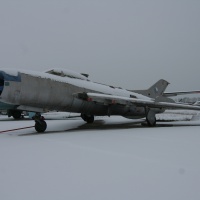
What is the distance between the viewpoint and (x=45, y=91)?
7.09m

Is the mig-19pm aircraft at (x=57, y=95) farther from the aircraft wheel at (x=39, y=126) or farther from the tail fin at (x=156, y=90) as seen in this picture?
the tail fin at (x=156, y=90)

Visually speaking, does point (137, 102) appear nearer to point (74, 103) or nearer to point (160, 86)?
point (74, 103)

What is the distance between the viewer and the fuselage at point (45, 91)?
20.9ft

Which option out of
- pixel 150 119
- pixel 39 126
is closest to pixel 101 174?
pixel 39 126

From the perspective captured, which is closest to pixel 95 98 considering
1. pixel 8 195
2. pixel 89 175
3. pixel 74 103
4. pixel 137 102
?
pixel 74 103

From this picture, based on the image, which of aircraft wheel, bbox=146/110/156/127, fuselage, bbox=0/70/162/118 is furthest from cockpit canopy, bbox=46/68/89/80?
aircraft wheel, bbox=146/110/156/127

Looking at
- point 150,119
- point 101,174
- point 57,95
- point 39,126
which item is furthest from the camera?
point 150,119

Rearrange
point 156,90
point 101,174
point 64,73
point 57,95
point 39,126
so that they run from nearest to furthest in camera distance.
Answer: point 101,174 → point 39,126 → point 57,95 → point 64,73 → point 156,90

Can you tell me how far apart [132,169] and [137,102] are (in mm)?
6098

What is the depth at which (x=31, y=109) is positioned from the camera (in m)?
7.07

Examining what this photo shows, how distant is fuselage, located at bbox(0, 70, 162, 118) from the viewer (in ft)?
20.9

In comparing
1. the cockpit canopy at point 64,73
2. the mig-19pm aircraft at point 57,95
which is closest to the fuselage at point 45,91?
the mig-19pm aircraft at point 57,95

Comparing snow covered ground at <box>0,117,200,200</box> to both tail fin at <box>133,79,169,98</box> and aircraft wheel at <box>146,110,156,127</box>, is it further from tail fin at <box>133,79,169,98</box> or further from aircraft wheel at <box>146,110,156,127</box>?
tail fin at <box>133,79,169,98</box>

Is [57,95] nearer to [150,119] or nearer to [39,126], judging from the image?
[39,126]
